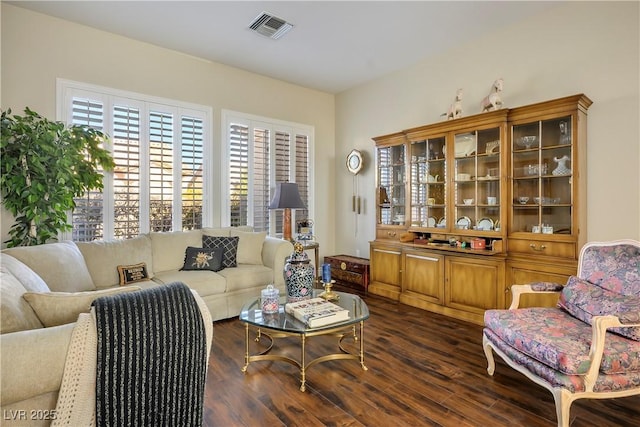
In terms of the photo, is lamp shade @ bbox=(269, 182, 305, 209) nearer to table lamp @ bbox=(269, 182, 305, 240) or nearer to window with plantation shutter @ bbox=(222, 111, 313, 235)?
table lamp @ bbox=(269, 182, 305, 240)

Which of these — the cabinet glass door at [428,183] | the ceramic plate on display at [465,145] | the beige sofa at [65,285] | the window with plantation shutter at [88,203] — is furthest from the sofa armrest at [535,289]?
the window with plantation shutter at [88,203]

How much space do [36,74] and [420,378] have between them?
442cm

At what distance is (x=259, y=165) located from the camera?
4809 mm

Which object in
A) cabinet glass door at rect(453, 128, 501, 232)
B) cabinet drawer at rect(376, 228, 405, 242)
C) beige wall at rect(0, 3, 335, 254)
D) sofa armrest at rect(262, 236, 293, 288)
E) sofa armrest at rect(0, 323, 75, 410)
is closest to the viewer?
sofa armrest at rect(0, 323, 75, 410)

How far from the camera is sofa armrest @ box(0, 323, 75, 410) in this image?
3.51ft

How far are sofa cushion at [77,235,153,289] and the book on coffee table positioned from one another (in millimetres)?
1791

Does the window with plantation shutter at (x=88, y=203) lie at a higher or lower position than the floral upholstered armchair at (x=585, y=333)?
higher

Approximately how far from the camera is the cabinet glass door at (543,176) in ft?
9.77

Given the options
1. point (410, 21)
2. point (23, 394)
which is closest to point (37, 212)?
point (23, 394)

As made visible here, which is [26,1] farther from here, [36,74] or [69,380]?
[69,380]

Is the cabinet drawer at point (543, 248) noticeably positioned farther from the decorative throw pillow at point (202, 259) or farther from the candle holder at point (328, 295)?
the decorative throw pillow at point (202, 259)

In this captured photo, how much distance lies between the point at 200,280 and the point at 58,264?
116 centimetres

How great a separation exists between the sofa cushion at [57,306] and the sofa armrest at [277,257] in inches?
95.6

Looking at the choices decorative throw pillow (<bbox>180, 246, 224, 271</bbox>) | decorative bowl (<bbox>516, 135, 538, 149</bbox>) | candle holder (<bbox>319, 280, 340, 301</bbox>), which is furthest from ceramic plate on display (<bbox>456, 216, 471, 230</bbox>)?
decorative throw pillow (<bbox>180, 246, 224, 271</bbox>)
